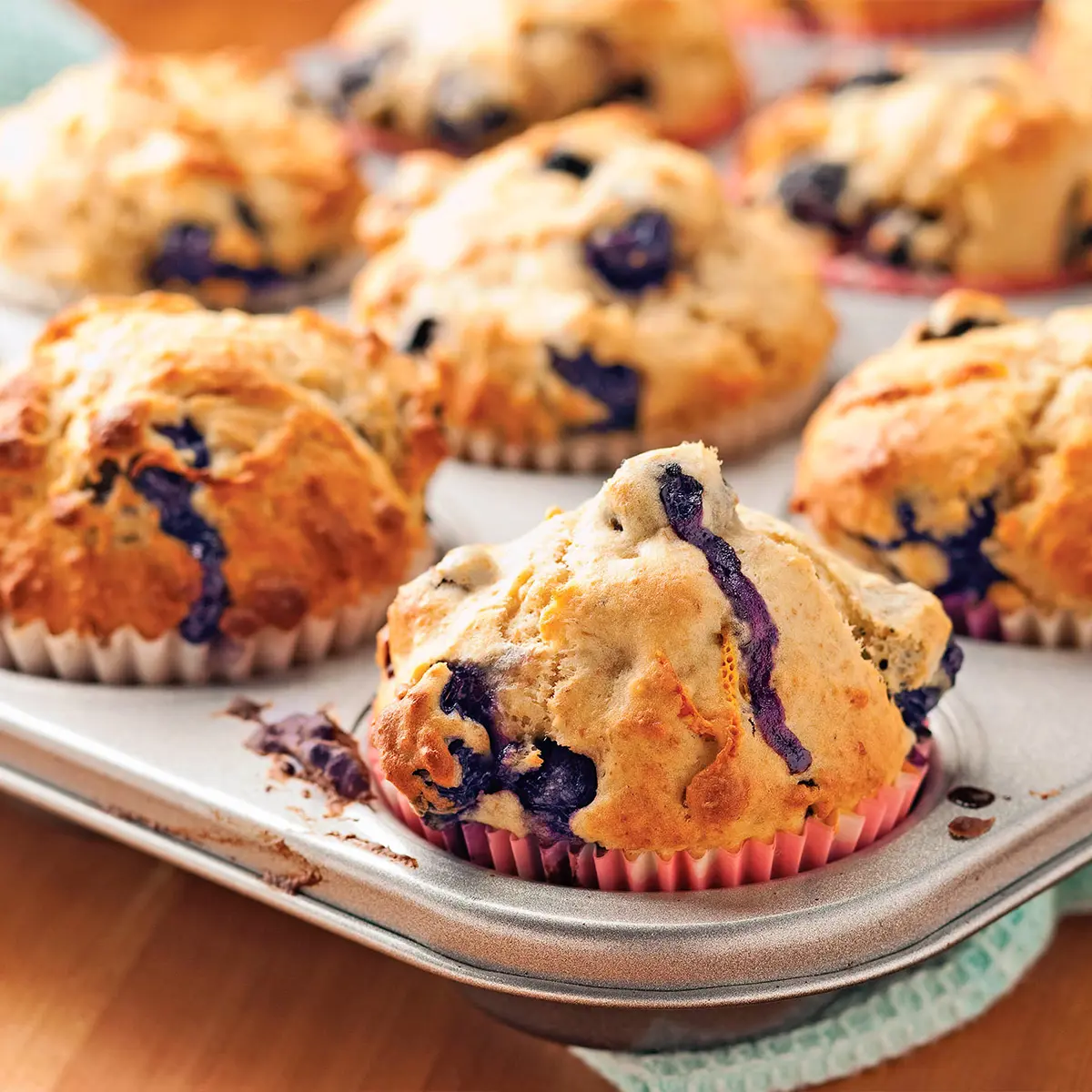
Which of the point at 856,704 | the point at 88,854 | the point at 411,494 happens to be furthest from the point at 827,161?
the point at 88,854

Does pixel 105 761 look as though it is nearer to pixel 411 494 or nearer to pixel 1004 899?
pixel 411 494

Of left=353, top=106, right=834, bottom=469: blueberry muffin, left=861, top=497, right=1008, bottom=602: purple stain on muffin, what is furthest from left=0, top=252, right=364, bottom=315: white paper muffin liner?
left=861, top=497, right=1008, bottom=602: purple stain on muffin

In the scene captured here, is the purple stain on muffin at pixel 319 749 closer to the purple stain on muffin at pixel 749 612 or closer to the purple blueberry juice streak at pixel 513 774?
the purple blueberry juice streak at pixel 513 774


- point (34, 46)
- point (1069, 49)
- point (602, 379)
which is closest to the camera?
point (602, 379)

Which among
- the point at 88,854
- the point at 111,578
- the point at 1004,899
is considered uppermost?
the point at 111,578

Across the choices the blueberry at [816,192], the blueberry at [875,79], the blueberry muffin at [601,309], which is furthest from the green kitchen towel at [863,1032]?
the blueberry at [875,79]

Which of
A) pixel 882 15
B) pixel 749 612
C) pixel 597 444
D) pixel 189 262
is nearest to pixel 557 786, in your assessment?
pixel 749 612

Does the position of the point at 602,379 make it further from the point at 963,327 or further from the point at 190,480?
the point at 190,480
